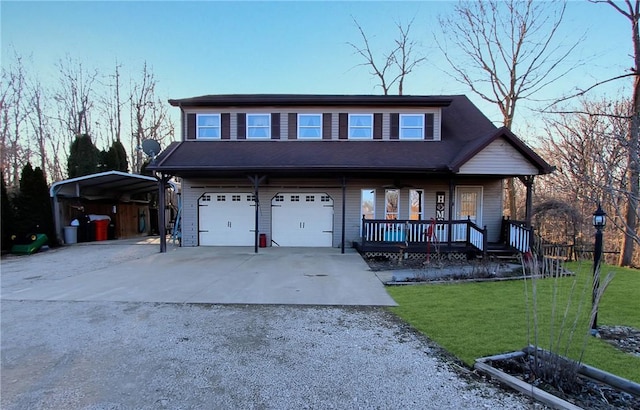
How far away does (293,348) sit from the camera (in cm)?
394

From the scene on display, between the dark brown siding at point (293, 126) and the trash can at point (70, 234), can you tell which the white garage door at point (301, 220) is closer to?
the dark brown siding at point (293, 126)

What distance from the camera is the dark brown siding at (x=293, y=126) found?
13641mm

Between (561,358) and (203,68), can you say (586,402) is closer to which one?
(561,358)

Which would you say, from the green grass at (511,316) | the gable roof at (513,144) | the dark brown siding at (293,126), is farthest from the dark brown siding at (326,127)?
the green grass at (511,316)

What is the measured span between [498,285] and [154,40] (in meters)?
15.8

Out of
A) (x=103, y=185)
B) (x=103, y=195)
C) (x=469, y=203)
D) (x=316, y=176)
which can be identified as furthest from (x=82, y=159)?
(x=469, y=203)

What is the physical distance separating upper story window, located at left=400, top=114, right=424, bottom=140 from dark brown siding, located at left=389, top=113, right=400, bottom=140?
0.46 feet

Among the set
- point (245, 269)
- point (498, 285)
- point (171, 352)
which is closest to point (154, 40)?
point (245, 269)

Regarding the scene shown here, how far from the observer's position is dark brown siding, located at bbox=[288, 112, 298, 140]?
44.8 ft

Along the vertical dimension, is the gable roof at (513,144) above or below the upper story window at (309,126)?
below

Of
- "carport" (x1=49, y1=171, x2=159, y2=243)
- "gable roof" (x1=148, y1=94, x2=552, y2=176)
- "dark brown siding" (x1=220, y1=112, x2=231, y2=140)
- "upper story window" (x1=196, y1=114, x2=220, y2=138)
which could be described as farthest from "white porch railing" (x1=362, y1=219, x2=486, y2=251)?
"carport" (x1=49, y1=171, x2=159, y2=243)

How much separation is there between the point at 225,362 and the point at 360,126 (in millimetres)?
11574

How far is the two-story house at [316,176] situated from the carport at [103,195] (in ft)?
Answer: 10.9

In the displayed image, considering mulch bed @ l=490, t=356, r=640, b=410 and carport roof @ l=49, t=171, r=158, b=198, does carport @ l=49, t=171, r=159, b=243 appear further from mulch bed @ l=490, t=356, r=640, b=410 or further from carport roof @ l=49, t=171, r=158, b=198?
mulch bed @ l=490, t=356, r=640, b=410
